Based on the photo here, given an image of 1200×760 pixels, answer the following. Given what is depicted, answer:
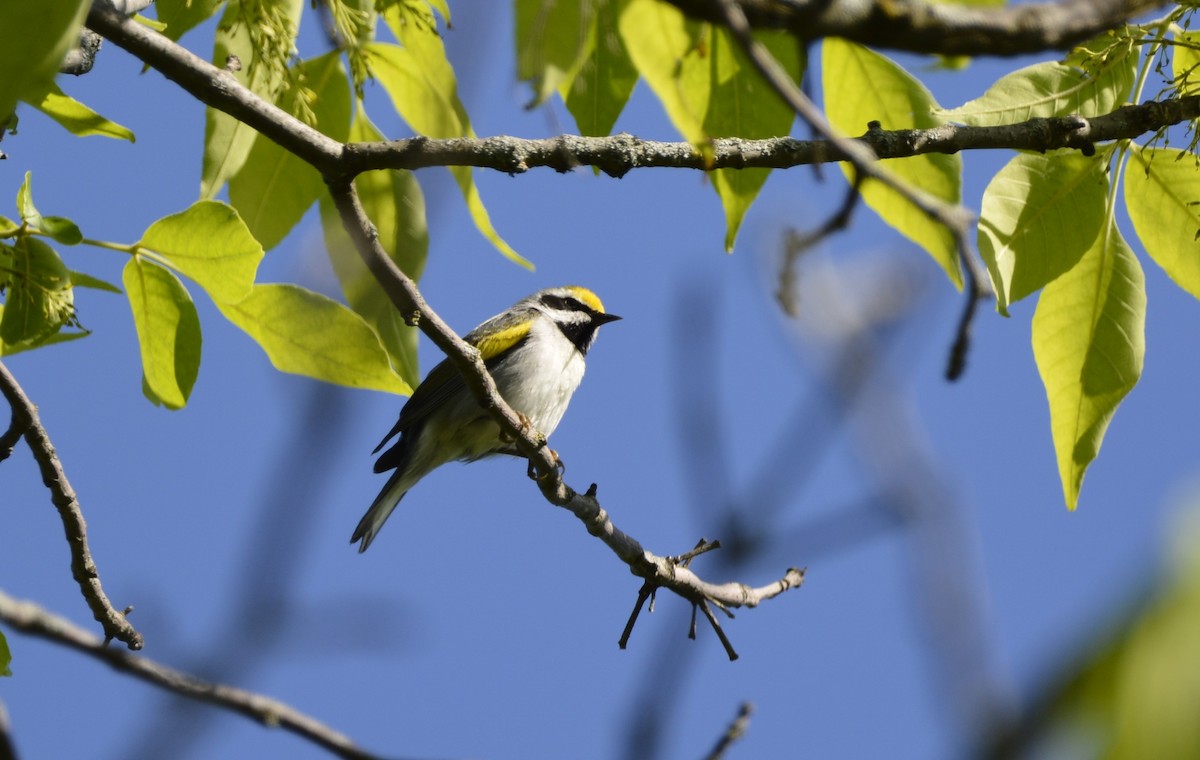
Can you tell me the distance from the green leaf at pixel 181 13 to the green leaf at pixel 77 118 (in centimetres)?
32

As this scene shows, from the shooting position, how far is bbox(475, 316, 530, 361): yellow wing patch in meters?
6.95

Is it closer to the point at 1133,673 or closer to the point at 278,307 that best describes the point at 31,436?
the point at 278,307

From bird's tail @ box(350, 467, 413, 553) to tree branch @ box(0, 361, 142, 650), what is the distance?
324 centimetres

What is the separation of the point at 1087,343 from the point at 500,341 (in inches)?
168

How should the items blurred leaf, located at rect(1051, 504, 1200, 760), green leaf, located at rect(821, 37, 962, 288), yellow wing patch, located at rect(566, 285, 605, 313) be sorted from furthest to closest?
yellow wing patch, located at rect(566, 285, 605, 313) < green leaf, located at rect(821, 37, 962, 288) < blurred leaf, located at rect(1051, 504, 1200, 760)

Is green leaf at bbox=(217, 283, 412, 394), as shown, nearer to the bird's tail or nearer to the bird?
the bird

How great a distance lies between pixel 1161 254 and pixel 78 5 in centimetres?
273

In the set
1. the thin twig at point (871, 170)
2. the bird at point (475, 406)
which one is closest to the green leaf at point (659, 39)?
the thin twig at point (871, 170)

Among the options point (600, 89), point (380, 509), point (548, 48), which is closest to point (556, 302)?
point (380, 509)

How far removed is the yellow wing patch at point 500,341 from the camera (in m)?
6.95

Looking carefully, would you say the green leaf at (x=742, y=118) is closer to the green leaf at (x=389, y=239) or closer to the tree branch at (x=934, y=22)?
the green leaf at (x=389, y=239)

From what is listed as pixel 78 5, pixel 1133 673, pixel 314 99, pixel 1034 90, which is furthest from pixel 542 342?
pixel 1133 673

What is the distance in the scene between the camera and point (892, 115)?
9.81 ft

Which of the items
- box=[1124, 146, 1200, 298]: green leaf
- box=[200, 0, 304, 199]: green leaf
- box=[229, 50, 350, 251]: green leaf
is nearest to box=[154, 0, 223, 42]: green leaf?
box=[200, 0, 304, 199]: green leaf
